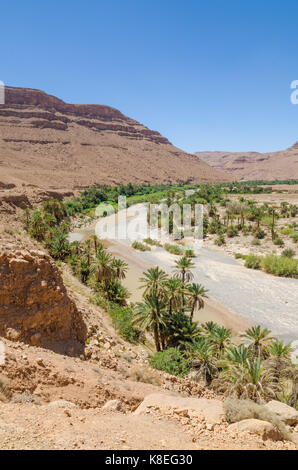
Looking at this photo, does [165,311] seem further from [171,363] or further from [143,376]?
[143,376]

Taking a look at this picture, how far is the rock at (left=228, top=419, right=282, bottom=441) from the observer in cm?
657

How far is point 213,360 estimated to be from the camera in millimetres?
17797

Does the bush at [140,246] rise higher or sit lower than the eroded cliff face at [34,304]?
lower

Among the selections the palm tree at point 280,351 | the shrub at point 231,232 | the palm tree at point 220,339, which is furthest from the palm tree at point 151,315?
the shrub at point 231,232

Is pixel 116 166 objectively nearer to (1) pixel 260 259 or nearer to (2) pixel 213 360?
(1) pixel 260 259

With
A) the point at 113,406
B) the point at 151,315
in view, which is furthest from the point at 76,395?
the point at 151,315

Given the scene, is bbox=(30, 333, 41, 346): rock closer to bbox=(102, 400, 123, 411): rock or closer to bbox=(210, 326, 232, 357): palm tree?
bbox=(102, 400, 123, 411): rock

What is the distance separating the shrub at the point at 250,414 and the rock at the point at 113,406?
3135 mm

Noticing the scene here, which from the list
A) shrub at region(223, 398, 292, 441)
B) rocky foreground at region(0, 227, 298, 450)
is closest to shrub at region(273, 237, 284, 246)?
rocky foreground at region(0, 227, 298, 450)

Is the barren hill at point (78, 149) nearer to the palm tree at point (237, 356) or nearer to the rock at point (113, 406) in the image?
the palm tree at point (237, 356)

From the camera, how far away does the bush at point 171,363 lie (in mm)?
17094

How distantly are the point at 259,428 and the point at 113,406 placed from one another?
4.05m
